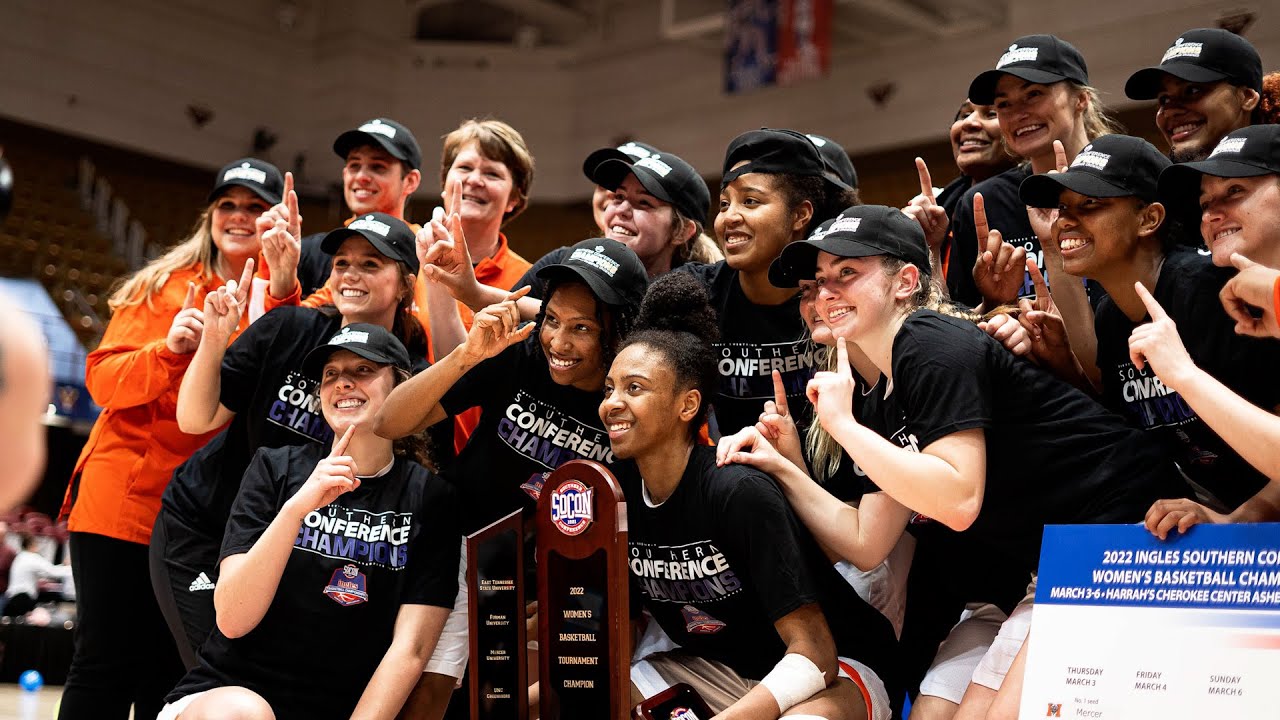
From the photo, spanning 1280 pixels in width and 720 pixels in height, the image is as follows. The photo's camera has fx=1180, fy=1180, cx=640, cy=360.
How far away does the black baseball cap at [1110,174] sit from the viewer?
296cm

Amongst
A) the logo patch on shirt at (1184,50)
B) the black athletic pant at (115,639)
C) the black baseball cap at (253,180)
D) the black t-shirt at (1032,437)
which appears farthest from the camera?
the black baseball cap at (253,180)

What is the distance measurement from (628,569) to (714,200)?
1015cm

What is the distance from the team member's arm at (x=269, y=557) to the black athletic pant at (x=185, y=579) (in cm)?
43

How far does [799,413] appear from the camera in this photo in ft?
12.0

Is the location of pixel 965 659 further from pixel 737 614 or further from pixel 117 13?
pixel 117 13

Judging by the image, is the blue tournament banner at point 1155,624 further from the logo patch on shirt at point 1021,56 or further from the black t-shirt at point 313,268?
the black t-shirt at point 313,268

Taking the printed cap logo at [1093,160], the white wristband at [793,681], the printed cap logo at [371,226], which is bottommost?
the white wristband at [793,681]

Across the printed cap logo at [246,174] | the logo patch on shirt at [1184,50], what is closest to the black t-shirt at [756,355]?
the logo patch on shirt at [1184,50]

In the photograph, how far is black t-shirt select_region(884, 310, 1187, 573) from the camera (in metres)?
2.88

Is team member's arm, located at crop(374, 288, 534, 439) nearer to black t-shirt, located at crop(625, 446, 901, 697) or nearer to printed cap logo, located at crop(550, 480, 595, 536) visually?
printed cap logo, located at crop(550, 480, 595, 536)

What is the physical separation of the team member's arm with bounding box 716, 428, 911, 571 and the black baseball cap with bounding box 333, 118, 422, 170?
6.62 feet

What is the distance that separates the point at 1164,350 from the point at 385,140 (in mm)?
3097

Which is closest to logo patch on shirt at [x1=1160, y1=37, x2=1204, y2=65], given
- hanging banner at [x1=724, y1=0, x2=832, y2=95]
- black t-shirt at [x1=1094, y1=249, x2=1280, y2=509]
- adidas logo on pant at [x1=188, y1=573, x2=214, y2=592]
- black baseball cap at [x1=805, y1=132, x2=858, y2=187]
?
black t-shirt at [x1=1094, y1=249, x2=1280, y2=509]

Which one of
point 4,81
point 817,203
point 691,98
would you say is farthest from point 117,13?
point 817,203
